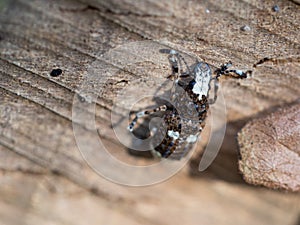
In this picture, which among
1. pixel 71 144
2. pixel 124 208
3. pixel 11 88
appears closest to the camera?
pixel 11 88

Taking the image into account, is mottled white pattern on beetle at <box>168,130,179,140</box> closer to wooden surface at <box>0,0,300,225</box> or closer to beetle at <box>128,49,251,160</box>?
beetle at <box>128,49,251,160</box>

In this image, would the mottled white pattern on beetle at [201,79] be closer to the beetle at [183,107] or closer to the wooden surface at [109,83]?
the beetle at [183,107]

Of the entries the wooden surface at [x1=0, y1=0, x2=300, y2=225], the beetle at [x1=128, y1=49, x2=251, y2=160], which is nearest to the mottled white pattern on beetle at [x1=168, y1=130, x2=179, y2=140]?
the beetle at [x1=128, y1=49, x2=251, y2=160]

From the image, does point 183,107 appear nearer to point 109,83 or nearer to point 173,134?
point 173,134

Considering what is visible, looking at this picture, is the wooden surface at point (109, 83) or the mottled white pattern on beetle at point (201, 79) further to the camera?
the mottled white pattern on beetle at point (201, 79)

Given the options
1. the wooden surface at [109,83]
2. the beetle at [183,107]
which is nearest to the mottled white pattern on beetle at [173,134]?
the beetle at [183,107]

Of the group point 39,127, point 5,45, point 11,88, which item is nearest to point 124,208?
point 39,127

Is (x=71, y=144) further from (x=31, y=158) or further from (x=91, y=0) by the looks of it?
(x=91, y=0)
